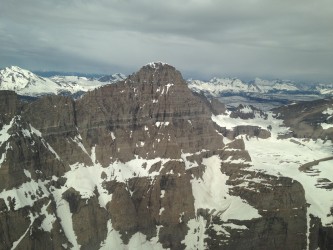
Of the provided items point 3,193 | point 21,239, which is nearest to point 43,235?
point 21,239

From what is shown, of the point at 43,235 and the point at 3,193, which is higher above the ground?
the point at 3,193

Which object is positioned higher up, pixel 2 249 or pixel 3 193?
pixel 3 193

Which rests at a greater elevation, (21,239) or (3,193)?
(3,193)

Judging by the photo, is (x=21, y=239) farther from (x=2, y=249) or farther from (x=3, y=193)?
(x=3, y=193)

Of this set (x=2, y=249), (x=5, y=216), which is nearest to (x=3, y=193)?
(x=5, y=216)

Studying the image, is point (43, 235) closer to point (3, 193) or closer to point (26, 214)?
point (26, 214)

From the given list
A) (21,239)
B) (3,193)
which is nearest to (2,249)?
(21,239)
